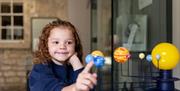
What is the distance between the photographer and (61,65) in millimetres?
1215

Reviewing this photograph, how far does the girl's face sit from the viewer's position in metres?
1.18

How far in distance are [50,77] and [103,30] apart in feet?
11.6

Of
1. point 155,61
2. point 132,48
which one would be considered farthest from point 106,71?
point 155,61

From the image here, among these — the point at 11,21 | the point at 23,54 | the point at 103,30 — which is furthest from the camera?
the point at 11,21

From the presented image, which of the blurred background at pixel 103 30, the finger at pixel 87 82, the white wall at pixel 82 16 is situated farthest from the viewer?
the white wall at pixel 82 16

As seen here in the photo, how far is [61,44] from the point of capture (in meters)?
1.18

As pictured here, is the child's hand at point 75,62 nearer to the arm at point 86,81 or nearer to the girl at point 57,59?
the girl at point 57,59

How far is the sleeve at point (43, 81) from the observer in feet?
3.59

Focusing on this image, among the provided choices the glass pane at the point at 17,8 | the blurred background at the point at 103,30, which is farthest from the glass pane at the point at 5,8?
the glass pane at the point at 17,8

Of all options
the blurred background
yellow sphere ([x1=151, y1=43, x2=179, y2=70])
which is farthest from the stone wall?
yellow sphere ([x1=151, y1=43, x2=179, y2=70])

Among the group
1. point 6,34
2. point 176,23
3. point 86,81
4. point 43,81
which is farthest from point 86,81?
point 6,34

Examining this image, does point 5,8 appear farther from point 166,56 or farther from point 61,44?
point 61,44

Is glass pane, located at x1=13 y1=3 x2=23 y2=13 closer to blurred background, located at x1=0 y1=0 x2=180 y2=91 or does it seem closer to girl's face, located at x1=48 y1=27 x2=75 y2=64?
blurred background, located at x1=0 y1=0 x2=180 y2=91

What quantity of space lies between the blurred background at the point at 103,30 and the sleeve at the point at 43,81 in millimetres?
1152
